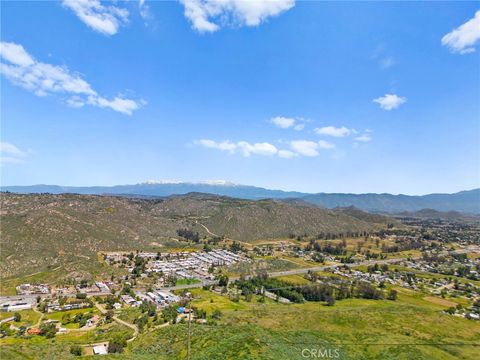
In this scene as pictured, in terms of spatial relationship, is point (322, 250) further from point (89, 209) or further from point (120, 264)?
point (89, 209)

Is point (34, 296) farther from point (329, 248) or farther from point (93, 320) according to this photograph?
point (329, 248)

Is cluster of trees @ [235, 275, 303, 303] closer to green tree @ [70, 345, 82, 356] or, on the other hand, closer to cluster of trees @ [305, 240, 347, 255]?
green tree @ [70, 345, 82, 356]

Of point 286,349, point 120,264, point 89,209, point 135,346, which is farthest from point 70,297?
point 89,209

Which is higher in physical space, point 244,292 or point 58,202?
point 58,202

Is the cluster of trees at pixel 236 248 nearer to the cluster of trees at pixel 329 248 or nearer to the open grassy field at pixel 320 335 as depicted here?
the cluster of trees at pixel 329 248

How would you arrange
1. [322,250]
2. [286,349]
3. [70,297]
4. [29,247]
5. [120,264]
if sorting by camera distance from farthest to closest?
[322,250], [120,264], [29,247], [70,297], [286,349]

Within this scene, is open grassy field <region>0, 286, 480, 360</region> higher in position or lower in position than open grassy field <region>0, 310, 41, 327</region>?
higher

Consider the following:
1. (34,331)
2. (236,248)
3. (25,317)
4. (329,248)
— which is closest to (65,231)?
(25,317)

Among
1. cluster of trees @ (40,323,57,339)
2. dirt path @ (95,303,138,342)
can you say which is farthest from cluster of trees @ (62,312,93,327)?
dirt path @ (95,303,138,342)

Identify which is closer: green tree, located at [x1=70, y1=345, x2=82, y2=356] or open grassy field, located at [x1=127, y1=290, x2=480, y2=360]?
open grassy field, located at [x1=127, y1=290, x2=480, y2=360]
